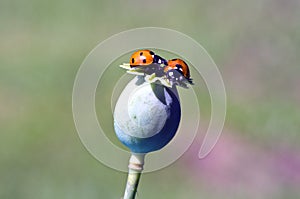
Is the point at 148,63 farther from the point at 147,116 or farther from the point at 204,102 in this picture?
the point at 204,102

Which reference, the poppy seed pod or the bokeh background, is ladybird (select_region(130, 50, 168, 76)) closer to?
the poppy seed pod

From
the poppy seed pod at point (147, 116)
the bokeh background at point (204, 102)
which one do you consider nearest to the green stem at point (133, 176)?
the poppy seed pod at point (147, 116)

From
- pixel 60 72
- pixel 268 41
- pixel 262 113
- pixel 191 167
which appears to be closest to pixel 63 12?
pixel 60 72

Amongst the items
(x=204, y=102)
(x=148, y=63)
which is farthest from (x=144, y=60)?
(x=204, y=102)

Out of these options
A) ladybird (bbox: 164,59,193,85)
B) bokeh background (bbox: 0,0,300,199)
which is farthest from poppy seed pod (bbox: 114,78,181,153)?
bokeh background (bbox: 0,0,300,199)

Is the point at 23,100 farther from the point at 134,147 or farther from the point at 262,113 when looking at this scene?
the point at 134,147

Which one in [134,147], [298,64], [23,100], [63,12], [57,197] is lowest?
[134,147]
